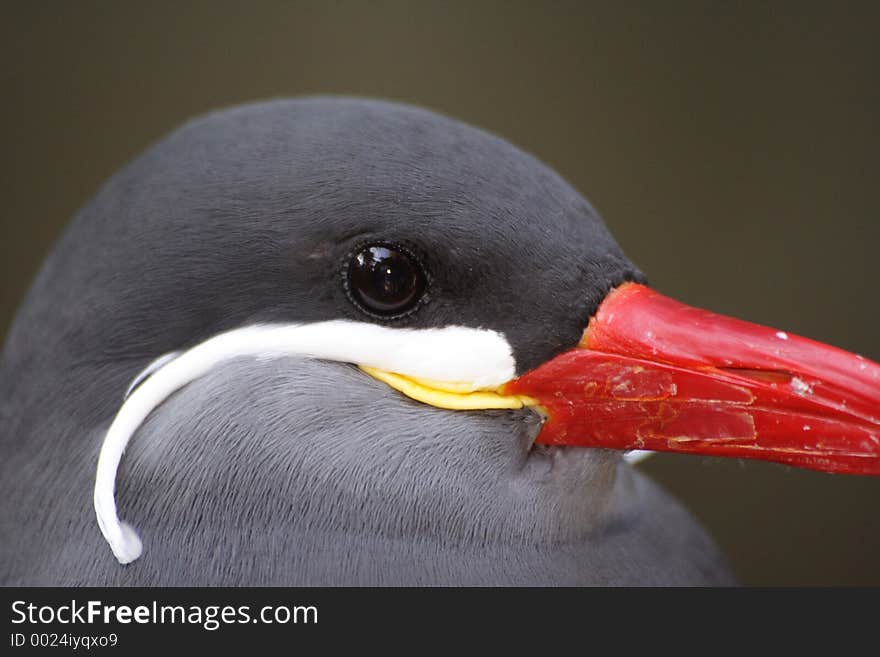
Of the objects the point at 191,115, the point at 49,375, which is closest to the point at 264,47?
the point at 191,115

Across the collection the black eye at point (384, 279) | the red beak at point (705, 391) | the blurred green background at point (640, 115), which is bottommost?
the red beak at point (705, 391)

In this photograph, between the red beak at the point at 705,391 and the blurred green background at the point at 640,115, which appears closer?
the red beak at the point at 705,391

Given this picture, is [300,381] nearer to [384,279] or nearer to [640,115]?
[384,279]

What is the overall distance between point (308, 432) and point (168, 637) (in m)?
0.47

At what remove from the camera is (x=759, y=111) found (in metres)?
4.71

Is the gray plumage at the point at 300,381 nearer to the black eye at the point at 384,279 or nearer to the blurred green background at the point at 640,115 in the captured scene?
the black eye at the point at 384,279

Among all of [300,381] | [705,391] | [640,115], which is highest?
[640,115]

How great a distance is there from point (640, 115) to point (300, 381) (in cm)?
322

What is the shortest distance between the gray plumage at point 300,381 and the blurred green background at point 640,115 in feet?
8.77

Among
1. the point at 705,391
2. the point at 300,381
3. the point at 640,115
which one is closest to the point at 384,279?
the point at 300,381

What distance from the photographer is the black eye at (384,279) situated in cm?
194

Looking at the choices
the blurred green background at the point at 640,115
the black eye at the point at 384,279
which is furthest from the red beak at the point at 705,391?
the blurred green background at the point at 640,115

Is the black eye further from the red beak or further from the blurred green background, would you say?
the blurred green background

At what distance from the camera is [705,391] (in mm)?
1965
